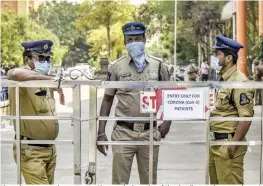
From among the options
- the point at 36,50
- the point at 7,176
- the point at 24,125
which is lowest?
the point at 7,176

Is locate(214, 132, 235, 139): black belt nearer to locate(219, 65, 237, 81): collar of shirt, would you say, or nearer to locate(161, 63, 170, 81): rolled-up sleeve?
locate(219, 65, 237, 81): collar of shirt

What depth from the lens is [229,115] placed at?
477 cm

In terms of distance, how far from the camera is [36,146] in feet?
15.8

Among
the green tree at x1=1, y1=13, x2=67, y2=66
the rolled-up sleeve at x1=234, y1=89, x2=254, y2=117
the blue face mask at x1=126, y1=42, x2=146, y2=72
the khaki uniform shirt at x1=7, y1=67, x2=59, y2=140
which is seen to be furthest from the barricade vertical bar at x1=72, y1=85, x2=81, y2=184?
the green tree at x1=1, y1=13, x2=67, y2=66

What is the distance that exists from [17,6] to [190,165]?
49052 millimetres

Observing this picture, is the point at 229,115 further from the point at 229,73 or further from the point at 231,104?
the point at 229,73

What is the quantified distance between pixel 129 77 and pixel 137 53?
0.71ft

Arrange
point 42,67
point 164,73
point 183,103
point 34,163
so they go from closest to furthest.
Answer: point 183,103 < point 34,163 < point 42,67 < point 164,73

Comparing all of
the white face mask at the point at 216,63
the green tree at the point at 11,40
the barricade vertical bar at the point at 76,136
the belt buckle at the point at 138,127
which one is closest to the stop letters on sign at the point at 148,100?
the barricade vertical bar at the point at 76,136

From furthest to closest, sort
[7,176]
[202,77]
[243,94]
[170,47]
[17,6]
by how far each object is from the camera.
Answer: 1. [170,47]
2. [17,6]
3. [202,77]
4. [7,176]
5. [243,94]

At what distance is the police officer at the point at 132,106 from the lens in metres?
4.89

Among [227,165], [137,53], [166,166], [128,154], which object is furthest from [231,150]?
[166,166]

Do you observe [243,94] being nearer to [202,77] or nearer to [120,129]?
[120,129]

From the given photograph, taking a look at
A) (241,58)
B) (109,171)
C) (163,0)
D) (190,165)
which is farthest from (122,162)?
(163,0)
